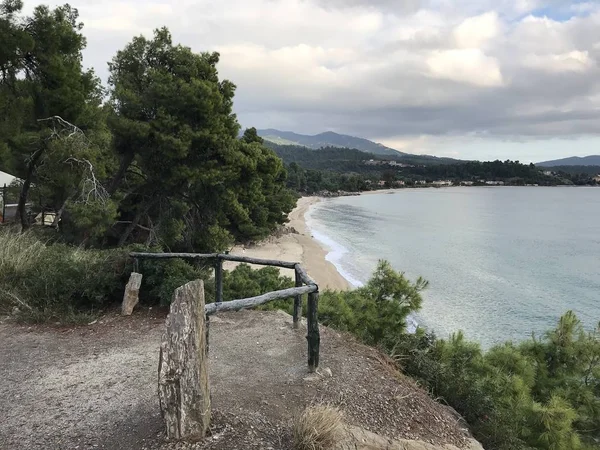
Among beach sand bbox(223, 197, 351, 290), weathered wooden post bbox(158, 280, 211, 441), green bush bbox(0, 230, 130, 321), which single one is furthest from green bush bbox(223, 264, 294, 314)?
beach sand bbox(223, 197, 351, 290)

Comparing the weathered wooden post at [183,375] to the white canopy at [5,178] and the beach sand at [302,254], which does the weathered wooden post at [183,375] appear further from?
the white canopy at [5,178]

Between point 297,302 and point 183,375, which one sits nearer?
point 183,375

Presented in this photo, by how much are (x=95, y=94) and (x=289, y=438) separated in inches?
577

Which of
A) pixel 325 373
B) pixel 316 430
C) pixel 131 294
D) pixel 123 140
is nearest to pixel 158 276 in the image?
pixel 131 294

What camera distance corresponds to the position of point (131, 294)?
6.72m

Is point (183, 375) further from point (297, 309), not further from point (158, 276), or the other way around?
point (158, 276)

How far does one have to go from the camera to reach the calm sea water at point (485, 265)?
17.8 meters

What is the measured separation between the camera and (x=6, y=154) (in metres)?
12.5

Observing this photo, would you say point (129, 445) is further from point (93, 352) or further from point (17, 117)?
point (17, 117)

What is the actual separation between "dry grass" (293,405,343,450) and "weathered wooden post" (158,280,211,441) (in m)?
0.73

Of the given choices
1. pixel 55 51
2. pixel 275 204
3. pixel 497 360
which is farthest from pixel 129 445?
pixel 275 204

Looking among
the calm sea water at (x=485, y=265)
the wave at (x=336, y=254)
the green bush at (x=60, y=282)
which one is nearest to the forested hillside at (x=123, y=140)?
the green bush at (x=60, y=282)

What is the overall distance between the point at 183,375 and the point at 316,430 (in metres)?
1.12

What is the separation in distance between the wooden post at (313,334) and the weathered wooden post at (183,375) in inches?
59.4
